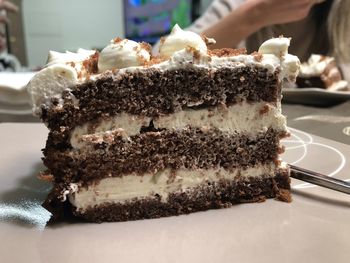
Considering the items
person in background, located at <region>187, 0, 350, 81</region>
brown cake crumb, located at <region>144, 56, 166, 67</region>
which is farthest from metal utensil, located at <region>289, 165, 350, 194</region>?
person in background, located at <region>187, 0, 350, 81</region>

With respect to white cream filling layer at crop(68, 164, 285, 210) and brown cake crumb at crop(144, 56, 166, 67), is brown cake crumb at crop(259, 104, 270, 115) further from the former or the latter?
brown cake crumb at crop(144, 56, 166, 67)

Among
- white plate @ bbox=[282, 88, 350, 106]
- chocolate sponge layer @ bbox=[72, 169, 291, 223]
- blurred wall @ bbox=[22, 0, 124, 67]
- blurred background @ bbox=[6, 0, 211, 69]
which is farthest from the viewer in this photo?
blurred wall @ bbox=[22, 0, 124, 67]

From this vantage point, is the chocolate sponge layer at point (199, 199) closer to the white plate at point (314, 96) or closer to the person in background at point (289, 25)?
the white plate at point (314, 96)

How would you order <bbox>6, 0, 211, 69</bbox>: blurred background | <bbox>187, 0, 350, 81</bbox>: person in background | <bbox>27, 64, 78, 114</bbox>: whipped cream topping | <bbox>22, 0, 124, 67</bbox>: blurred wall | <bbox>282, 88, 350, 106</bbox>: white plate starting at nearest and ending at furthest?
1. <bbox>27, 64, 78, 114</bbox>: whipped cream topping
2. <bbox>282, 88, 350, 106</bbox>: white plate
3. <bbox>187, 0, 350, 81</bbox>: person in background
4. <bbox>6, 0, 211, 69</bbox>: blurred background
5. <bbox>22, 0, 124, 67</bbox>: blurred wall

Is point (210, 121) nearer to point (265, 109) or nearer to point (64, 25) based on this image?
point (265, 109)

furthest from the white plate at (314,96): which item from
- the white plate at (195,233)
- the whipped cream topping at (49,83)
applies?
the whipped cream topping at (49,83)

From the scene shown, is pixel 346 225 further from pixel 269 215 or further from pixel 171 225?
pixel 171 225
